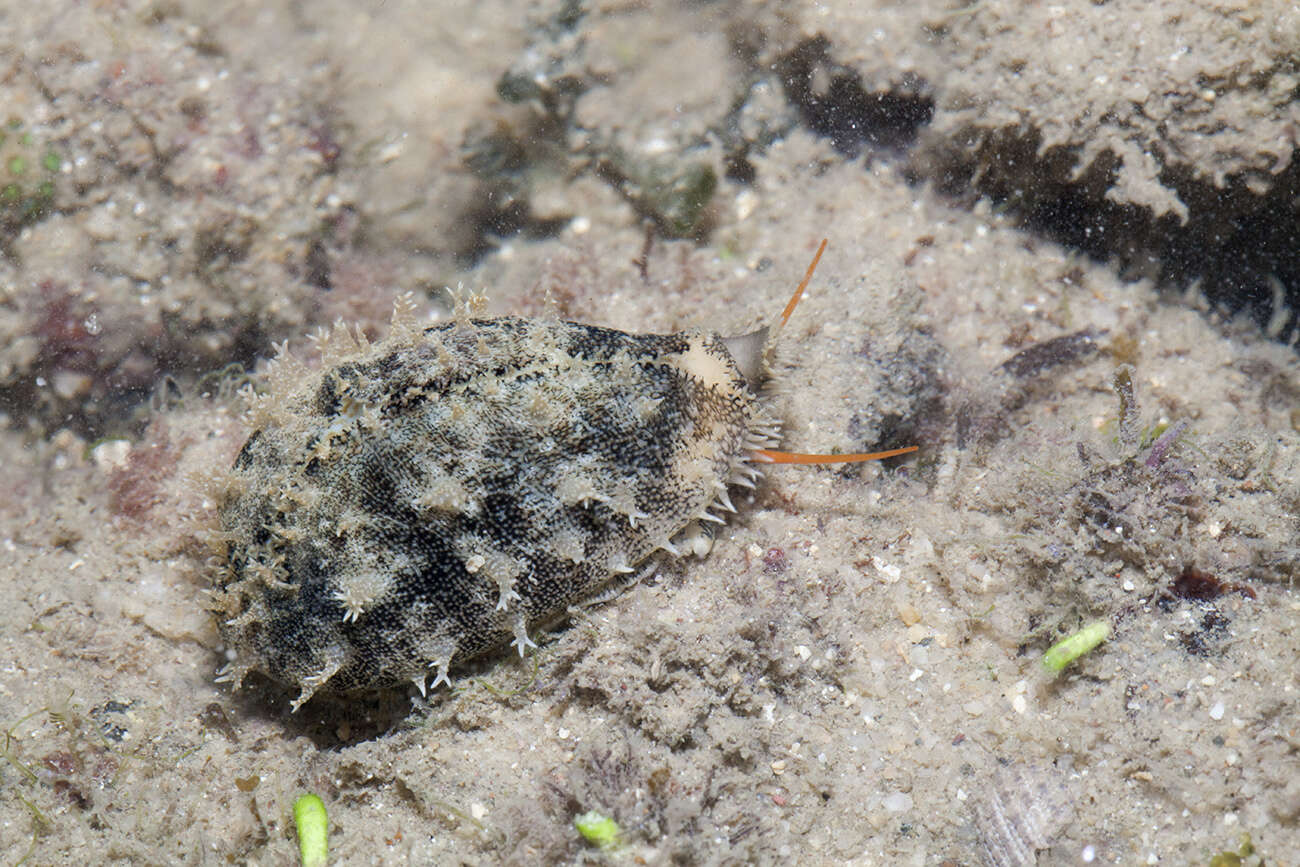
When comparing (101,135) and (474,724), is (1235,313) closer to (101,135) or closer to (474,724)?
(474,724)

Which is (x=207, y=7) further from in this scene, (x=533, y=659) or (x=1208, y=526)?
(x=1208, y=526)

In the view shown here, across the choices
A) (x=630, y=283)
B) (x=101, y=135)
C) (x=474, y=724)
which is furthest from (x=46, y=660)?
(x=630, y=283)

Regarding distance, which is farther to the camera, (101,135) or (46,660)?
(101,135)

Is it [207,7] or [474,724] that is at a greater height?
[207,7]

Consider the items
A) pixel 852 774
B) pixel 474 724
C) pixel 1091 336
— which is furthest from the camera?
pixel 1091 336

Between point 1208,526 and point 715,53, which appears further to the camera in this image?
point 715,53

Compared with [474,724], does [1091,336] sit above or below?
above

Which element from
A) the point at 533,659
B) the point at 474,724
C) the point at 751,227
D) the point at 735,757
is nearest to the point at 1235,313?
the point at 751,227

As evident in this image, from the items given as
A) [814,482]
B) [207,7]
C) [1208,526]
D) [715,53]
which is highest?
[715,53]

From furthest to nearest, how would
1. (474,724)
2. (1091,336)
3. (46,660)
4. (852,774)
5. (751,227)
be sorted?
(751,227) → (1091,336) → (46,660) → (474,724) → (852,774)
